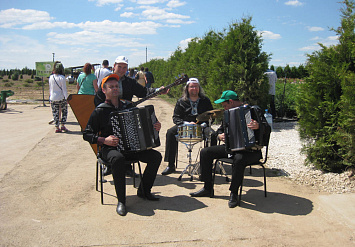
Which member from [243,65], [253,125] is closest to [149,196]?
[253,125]

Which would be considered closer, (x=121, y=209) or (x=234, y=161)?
(x=121, y=209)

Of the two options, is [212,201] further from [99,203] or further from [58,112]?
[58,112]

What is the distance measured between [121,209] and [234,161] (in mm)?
1673

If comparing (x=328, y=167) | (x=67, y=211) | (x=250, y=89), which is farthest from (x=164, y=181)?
(x=250, y=89)

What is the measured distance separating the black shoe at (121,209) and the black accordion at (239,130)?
1663 mm

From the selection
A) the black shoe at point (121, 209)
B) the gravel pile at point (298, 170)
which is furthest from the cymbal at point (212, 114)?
the black shoe at point (121, 209)

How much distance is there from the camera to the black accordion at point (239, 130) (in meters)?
4.41

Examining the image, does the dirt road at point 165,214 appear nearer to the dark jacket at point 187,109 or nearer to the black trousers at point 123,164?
the black trousers at point 123,164

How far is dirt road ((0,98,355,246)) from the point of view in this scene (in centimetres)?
361

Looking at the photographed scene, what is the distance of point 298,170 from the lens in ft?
19.4

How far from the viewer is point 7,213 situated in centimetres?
427

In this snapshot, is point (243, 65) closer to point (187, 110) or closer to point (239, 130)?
point (187, 110)

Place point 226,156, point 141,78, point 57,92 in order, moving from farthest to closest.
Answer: point 141,78 < point 57,92 < point 226,156

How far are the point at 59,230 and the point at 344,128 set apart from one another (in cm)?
429
